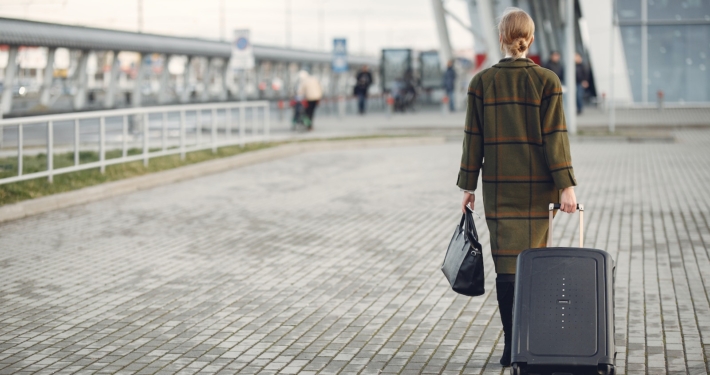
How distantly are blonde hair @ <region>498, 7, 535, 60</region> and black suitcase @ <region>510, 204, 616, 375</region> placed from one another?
35.2 inches

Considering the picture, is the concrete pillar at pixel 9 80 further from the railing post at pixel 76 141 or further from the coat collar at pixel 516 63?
the coat collar at pixel 516 63

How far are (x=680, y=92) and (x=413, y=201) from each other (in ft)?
92.7

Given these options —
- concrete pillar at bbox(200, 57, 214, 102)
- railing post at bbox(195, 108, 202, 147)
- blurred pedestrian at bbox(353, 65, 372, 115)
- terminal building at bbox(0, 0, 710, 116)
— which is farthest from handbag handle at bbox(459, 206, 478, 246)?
concrete pillar at bbox(200, 57, 214, 102)

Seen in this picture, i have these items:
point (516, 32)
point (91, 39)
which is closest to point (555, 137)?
point (516, 32)

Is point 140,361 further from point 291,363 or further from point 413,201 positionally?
point 413,201

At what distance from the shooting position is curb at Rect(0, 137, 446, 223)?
1136cm

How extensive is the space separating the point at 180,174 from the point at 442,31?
2514 cm

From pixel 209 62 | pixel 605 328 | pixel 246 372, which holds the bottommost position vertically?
pixel 246 372

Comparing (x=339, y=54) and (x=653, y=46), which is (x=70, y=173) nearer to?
(x=339, y=54)

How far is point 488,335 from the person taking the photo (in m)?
5.71

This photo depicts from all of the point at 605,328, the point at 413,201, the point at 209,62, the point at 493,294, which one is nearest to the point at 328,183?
the point at 413,201

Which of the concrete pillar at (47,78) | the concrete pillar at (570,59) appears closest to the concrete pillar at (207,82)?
the concrete pillar at (47,78)

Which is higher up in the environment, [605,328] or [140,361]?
[605,328]

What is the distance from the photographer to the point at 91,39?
31000 mm
